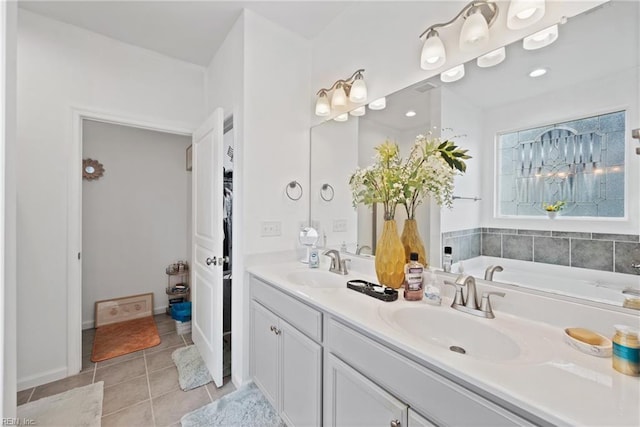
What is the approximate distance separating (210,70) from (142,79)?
57cm

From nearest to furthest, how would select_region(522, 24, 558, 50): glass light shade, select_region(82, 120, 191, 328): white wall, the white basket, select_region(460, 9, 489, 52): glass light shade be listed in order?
select_region(522, 24, 558, 50): glass light shade, select_region(460, 9, 489, 52): glass light shade, the white basket, select_region(82, 120, 191, 328): white wall

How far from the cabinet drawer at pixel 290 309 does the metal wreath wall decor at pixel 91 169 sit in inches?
92.8

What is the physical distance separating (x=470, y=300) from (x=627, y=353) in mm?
464

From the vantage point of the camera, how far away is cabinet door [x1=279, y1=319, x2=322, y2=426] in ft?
4.01

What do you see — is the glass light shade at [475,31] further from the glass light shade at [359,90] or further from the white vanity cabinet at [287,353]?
the white vanity cabinet at [287,353]

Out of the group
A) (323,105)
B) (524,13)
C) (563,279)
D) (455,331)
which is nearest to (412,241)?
(455,331)

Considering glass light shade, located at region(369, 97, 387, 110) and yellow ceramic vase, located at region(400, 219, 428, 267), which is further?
glass light shade, located at region(369, 97, 387, 110)

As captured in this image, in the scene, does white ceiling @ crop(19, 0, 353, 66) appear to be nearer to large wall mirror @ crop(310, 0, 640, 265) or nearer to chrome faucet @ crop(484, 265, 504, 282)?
large wall mirror @ crop(310, 0, 640, 265)

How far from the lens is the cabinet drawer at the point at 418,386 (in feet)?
2.19

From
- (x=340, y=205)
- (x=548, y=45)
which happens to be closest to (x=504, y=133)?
(x=548, y=45)

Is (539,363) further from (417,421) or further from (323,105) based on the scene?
(323,105)

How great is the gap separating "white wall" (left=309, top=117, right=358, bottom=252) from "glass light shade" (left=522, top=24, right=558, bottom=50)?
0.97 meters

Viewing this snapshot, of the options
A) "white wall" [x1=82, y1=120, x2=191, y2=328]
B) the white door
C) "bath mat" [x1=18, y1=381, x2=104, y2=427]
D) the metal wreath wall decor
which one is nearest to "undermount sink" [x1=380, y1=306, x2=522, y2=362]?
the white door

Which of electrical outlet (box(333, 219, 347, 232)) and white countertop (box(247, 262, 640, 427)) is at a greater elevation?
electrical outlet (box(333, 219, 347, 232))
